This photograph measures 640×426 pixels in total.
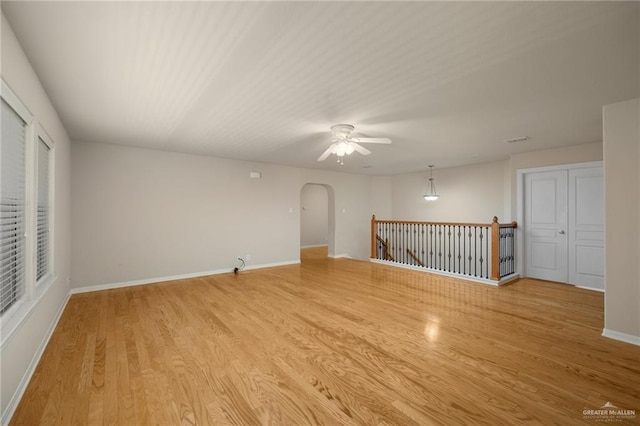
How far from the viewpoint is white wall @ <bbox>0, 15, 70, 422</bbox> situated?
5.73 ft

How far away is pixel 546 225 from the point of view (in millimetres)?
Result: 5238

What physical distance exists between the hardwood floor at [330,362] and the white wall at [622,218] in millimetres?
300

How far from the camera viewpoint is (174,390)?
1975 millimetres

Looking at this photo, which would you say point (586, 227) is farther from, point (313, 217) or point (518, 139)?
point (313, 217)

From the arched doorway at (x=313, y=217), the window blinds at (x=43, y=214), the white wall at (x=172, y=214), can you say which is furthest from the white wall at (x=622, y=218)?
the arched doorway at (x=313, y=217)

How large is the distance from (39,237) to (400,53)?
157 inches

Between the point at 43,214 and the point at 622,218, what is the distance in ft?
20.8

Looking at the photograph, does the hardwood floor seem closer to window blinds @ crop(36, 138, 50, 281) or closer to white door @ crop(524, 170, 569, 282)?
window blinds @ crop(36, 138, 50, 281)

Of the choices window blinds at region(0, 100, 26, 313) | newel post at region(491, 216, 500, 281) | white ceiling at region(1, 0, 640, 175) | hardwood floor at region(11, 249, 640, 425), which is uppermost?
white ceiling at region(1, 0, 640, 175)

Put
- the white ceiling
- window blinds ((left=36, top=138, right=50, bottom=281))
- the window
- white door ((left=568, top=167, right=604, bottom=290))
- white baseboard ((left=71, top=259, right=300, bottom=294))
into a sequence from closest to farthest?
the white ceiling < the window < window blinds ((left=36, top=138, right=50, bottom=281)) < white baseboard ((left=71, top=259, right=300, bottom=294)) < white door ((left=568, top=167, right=604, bottom=290))

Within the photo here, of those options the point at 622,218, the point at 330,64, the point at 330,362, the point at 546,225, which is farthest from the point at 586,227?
the point at 330,64

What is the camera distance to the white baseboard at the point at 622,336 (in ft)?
9.04

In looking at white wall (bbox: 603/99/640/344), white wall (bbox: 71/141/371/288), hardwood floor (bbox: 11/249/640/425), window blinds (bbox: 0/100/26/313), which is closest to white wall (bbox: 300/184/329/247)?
white wall (bbox: 71/141/371/288)

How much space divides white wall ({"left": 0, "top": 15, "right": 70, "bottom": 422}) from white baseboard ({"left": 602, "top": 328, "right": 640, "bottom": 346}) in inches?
204
